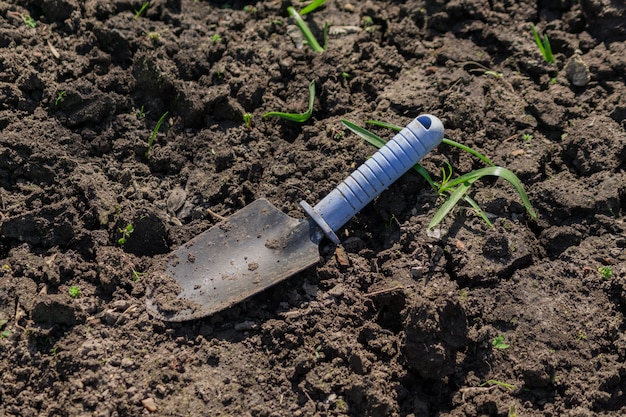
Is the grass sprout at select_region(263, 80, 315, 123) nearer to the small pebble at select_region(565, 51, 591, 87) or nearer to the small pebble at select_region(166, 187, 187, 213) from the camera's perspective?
the small pebble at select_region(166, 187, 187, 213)

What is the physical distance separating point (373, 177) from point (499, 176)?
1.74 ft

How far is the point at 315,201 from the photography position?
2.94 m

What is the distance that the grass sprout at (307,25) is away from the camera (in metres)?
3.37

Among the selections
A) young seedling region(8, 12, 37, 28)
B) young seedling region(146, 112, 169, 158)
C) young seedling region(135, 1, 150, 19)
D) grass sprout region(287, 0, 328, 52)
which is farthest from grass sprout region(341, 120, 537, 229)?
young seedling region(8, 12, 37, 28)

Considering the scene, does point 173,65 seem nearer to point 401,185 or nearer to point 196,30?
point 196,30

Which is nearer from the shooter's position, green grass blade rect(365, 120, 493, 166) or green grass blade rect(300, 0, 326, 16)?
green grass blade rect(365, 120, 493, 166)

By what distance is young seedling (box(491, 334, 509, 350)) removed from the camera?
258 centimetres

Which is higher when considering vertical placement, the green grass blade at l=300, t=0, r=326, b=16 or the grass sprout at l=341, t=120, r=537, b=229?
the green grass blade at l=300, t=0, r=326, b=16

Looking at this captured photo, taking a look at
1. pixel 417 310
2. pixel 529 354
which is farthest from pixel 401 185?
pixel 529 354

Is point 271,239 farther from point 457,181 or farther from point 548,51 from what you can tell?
point 548,51

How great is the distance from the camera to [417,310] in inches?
98.0

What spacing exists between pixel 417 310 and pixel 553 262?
25.3 inches

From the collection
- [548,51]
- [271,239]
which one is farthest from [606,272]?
[271,239]

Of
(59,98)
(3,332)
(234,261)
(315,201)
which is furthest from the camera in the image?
(59,98)
